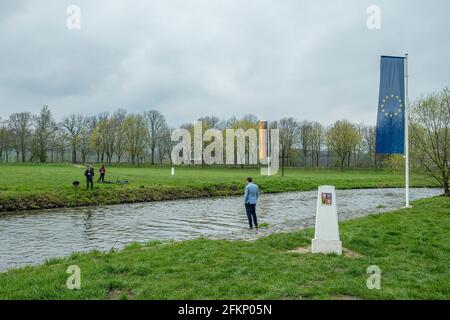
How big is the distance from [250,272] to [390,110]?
1659 cm

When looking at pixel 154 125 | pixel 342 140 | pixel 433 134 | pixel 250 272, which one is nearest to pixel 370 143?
pixel 342 140

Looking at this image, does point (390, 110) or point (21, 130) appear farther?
point (21, 130)

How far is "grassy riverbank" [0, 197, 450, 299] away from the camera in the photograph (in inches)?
247

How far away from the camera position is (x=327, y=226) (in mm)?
9820

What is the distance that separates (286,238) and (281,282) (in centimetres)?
487

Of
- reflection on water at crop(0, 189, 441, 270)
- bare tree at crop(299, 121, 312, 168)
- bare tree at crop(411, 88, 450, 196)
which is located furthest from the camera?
bare tree at crop(299, 121, 312, 168)

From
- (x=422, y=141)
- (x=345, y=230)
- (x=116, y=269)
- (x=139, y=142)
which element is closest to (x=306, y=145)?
(x=139, y=142)

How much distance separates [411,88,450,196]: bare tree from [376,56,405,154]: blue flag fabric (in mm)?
7179

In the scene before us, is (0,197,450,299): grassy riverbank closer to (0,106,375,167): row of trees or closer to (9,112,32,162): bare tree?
(0,106,375,167): row of trees

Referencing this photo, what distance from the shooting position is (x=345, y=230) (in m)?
13.1

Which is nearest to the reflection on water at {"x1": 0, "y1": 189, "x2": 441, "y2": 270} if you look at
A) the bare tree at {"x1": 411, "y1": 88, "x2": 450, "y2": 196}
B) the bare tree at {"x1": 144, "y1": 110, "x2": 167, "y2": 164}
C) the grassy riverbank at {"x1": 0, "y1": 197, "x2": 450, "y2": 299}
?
the grassy riverbank at {"x1": 0, "y1": 197, "x2": 450, "y2": 299}

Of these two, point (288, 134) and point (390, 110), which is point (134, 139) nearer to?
point (288, 134)

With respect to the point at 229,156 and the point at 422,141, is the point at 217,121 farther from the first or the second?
the point at 422,141

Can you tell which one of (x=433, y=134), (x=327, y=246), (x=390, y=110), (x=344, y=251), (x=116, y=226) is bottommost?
(x=116, y=226)
